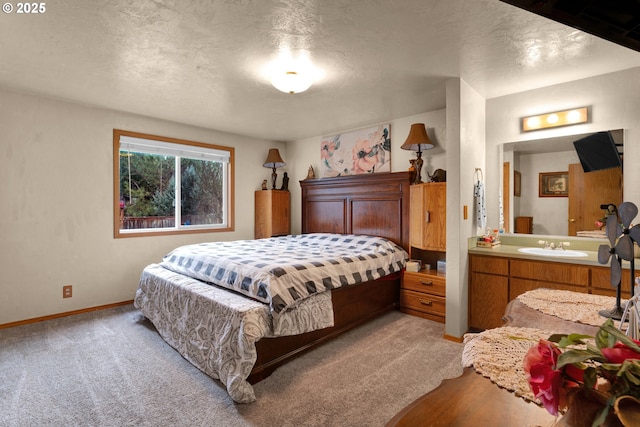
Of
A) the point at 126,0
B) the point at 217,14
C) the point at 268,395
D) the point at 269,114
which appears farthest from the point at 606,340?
the point at 269,114

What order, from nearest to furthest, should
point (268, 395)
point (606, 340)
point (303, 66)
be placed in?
point (606, 340), point (268, 395), point (303, 66)

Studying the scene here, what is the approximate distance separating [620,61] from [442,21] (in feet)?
5.49

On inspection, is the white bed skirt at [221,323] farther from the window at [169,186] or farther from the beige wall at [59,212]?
the window at [169,186]

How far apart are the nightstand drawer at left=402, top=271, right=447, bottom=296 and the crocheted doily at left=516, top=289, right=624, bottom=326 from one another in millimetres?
1781

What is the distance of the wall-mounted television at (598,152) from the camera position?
2.71 m

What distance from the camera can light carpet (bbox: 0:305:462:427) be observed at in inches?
73.6

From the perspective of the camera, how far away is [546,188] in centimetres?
311

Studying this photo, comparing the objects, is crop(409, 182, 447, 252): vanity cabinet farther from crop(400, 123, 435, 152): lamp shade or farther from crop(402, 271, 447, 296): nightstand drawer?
crop(400, 123, 435, 152): lamp shade

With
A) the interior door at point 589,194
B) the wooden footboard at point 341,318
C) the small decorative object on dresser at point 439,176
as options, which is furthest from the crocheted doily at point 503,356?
the small decorative object on dresser at point 439,176

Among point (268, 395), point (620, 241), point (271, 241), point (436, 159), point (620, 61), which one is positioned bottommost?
point (268, 395)

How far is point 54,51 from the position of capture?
2.35 meters

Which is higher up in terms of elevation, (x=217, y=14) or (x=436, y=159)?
(x=217, y=14)

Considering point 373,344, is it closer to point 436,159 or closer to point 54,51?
point 436,159

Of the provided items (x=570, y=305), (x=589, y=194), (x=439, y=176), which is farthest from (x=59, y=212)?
(x=589, y=194)
